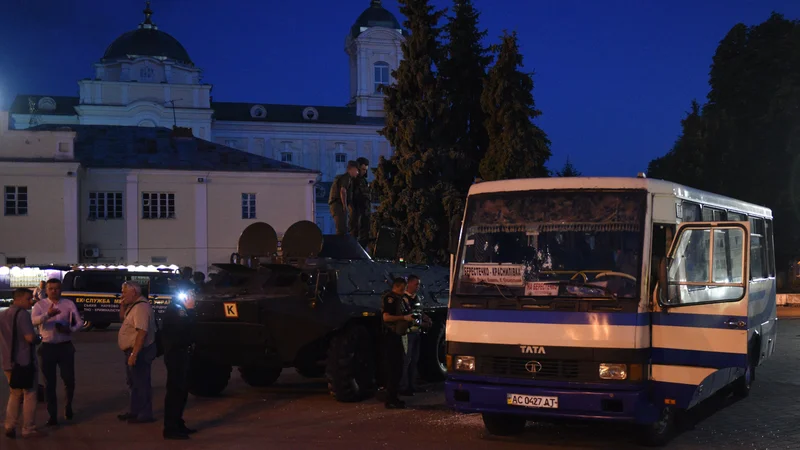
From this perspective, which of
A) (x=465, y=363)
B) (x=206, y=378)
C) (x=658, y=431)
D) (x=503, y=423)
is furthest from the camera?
(x=206, y=378)

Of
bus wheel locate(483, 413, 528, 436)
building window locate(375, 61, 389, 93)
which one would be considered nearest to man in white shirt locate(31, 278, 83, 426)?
bus wheel locate(483, 413, 528, 436)

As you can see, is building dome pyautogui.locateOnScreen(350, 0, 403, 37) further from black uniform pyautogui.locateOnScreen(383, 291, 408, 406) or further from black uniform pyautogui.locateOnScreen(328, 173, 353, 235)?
black uniform pyautogui.locateOnScreen(383, 291, 408, 406)

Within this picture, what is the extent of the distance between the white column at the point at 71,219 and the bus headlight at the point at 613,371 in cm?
4013

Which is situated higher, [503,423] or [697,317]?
[697,317]

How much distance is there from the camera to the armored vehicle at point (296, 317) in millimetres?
12859

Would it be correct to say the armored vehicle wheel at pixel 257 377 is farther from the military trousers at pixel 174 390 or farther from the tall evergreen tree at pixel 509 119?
the tall evergreen tree at pixel 509 119

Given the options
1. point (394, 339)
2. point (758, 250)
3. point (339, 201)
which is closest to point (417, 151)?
point (339, 201)

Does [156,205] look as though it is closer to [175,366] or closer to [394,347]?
[394,347]

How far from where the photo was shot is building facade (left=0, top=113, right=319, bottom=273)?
45094 mm

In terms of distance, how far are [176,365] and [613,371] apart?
15.4 ft

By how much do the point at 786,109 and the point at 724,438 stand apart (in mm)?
34706

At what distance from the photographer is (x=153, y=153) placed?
161ft

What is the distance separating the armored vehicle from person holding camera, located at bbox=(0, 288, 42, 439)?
292cm

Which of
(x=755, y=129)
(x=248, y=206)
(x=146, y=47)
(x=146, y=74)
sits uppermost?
(x=146, y=47)
